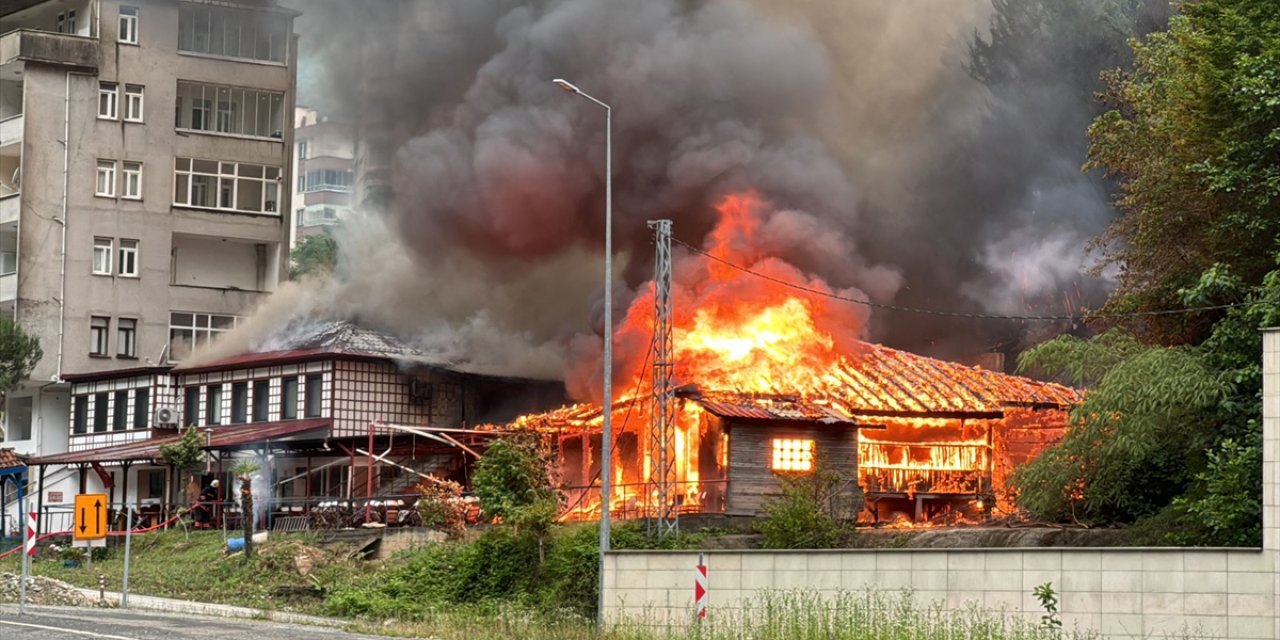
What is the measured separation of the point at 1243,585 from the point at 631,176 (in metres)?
28.3

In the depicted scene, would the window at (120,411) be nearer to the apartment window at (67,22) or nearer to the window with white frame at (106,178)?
the window with white frame at (106,178)

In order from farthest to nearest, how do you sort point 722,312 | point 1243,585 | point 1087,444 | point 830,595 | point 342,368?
1. point 342,368
2. point 722,312
3. point 1087,444
4. point 830,595
5. point 1243,585

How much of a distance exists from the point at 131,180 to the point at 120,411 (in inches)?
422

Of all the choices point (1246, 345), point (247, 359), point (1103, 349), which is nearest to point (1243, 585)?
point (1246, 345)

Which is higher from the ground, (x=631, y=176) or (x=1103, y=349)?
(x=631, y=176)

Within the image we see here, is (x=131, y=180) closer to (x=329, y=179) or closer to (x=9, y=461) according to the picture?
(x=9, y=461)

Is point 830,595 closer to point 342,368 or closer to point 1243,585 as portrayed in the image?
point 1243,585

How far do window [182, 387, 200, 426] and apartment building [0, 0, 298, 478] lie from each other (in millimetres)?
6021

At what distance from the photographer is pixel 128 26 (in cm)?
7281

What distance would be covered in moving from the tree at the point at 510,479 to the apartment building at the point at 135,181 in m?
30.6

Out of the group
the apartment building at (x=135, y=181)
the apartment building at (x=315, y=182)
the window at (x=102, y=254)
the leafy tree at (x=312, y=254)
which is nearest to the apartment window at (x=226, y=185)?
the apartment building at (x=135, y=181)

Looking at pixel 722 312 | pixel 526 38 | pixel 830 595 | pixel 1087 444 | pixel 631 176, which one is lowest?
pixel 830 595

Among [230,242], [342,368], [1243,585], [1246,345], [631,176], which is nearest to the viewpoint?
[1243,585]

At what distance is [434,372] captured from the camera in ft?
198
